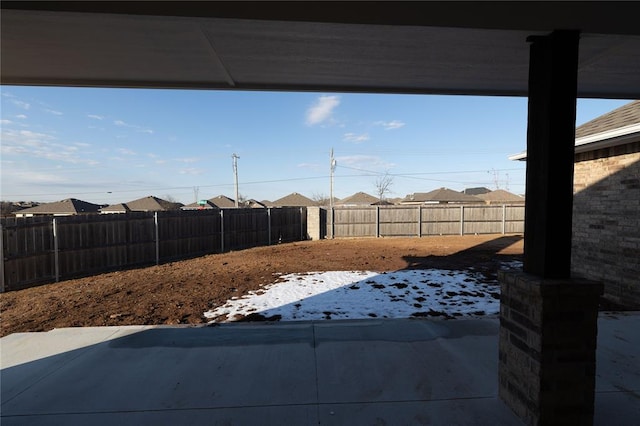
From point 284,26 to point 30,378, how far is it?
4.22 m

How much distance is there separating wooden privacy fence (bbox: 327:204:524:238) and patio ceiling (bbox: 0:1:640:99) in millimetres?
16469

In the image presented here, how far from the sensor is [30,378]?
3.29m

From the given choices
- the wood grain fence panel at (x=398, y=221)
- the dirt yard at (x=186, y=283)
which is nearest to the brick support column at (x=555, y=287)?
the dirt yard at (x=186, y=283)

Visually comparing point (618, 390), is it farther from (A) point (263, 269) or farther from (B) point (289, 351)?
(A) point (263, 269)

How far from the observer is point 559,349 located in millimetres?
2289

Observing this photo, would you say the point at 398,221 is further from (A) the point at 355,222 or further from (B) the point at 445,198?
(B) the point at 445,198

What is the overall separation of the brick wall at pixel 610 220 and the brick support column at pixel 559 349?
4.75 m

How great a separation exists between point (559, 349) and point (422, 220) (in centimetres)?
1902

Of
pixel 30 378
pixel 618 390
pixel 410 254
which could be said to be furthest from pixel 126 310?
pixel 410 254

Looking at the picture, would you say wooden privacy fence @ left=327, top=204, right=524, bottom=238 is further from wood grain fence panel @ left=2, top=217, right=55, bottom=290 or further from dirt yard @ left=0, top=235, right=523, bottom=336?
wood grain fence panel @ left=2, top=217, right=55, bottom=290

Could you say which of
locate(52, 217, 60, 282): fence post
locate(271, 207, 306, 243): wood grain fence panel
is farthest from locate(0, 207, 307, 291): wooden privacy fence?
locate(271, 207, 306, 243): wood grain fence panel

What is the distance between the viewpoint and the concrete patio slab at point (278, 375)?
8.82 ft

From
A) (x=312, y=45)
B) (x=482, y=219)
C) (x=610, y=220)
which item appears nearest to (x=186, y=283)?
(x=312, y=45)

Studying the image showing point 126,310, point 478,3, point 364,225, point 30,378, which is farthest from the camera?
point 364,225
